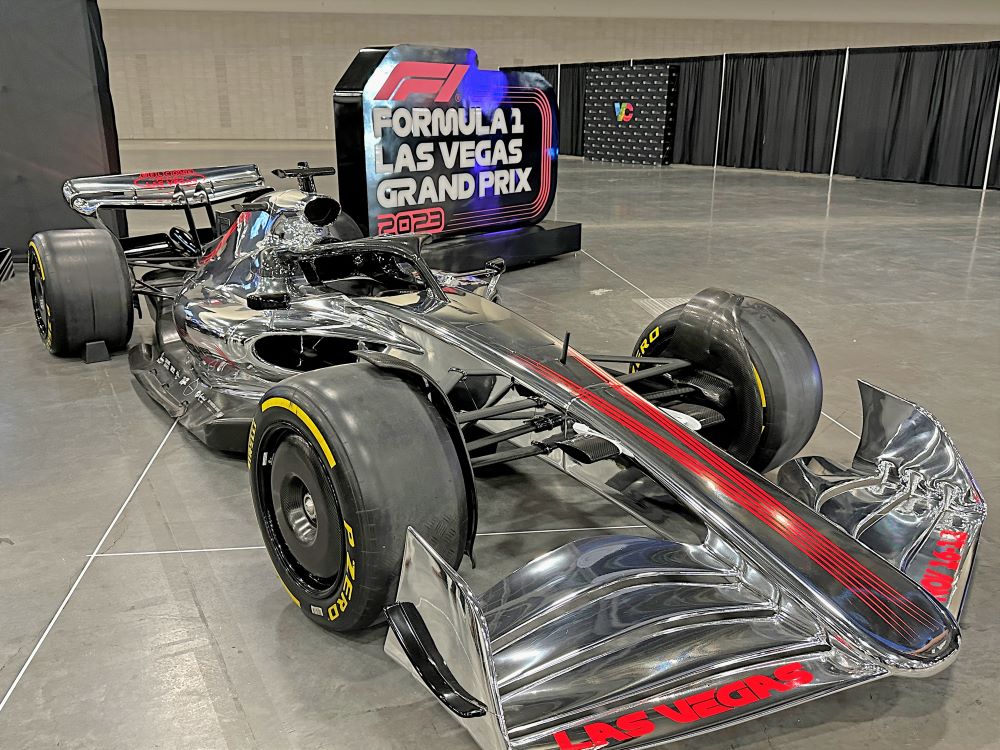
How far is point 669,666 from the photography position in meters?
2.01

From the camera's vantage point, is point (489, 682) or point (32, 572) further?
point (32, 572)

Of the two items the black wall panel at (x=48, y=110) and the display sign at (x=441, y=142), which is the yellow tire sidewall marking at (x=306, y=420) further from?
the black wall panel at (x=48, y=110)

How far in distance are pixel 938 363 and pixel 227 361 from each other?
415 cm

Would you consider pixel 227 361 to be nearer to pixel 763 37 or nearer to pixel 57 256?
pixel 57 256

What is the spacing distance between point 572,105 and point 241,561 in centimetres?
2119

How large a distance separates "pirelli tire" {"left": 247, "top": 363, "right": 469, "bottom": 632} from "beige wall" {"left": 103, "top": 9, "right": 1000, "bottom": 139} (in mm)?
24353

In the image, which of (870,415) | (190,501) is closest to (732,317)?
(870,415)

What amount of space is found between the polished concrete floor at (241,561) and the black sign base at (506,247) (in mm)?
647

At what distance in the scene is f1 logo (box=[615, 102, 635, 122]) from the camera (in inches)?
762

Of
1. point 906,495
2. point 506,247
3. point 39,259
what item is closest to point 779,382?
point 906,495

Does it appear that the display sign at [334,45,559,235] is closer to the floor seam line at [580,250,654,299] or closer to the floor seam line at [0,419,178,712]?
the floor seam line at [580,250,654,299]

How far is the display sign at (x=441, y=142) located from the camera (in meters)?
6.64

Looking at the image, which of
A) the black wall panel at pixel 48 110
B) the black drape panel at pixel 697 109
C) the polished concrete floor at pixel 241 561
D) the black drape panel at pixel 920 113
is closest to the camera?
the polished concrete floor at pixel 241 561

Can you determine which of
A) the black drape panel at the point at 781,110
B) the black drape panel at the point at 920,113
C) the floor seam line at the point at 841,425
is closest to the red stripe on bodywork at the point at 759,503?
the floor seam line at the point at 841,425
